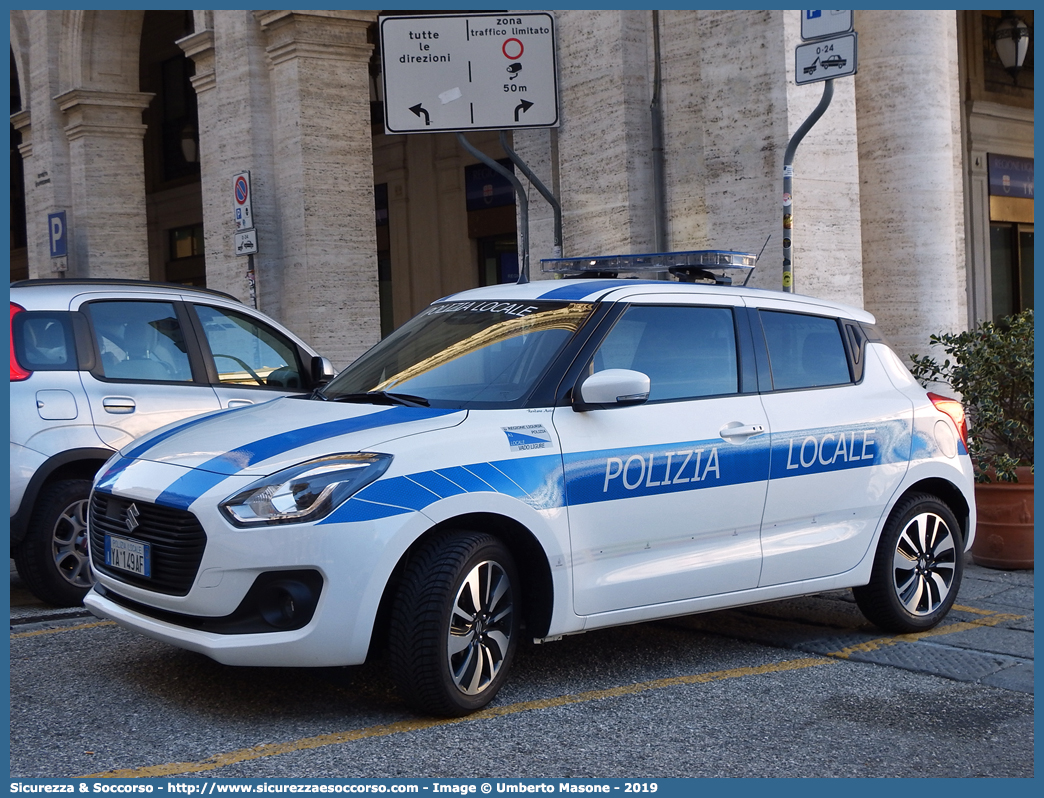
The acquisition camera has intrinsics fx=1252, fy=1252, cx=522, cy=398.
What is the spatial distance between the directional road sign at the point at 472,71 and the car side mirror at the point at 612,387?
4390mm

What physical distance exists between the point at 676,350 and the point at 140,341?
341 cm

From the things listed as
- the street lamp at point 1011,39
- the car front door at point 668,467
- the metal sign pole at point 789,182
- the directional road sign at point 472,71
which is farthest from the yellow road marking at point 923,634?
the street lamp at point 1011,39

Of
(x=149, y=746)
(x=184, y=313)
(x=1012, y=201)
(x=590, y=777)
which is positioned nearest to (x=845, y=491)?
(x=590, y=777)

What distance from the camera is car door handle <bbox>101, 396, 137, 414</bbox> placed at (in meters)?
6.96

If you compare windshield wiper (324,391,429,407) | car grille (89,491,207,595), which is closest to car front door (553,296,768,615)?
windshield wiper (324,391,429,407)

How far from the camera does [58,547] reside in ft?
22.6

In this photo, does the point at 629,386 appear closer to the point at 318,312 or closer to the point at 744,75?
the point at 744,75

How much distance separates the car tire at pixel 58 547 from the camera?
6.77 m

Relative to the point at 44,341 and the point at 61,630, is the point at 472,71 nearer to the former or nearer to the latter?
the point at 44,341

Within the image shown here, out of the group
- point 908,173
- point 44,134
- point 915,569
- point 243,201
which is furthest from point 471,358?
point 44,134

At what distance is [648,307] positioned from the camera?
17.9ft

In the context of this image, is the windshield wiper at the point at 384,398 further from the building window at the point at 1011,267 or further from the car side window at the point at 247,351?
the building window at the point at 1011,267

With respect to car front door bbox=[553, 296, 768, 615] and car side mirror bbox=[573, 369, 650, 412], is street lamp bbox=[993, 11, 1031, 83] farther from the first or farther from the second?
car side mirror bbox=[573, 369, 650, 412]

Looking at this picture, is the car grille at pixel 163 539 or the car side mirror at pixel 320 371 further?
the car side mirror at pixel 320 371
